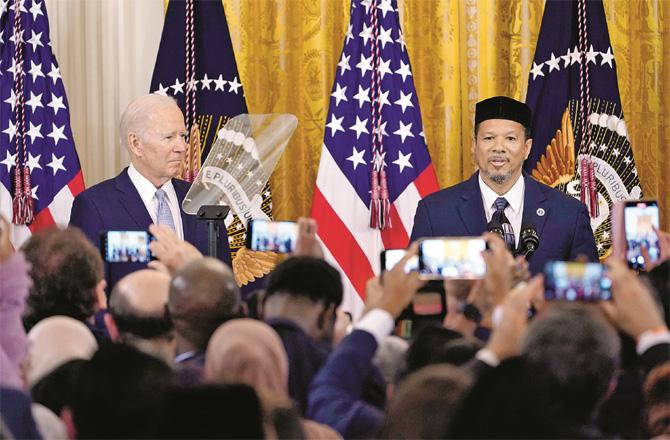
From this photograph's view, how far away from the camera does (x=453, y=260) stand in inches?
142

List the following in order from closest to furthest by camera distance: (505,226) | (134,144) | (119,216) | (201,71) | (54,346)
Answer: (54,346) < (505,226) < (119,216) < (134,144) < (201,71)

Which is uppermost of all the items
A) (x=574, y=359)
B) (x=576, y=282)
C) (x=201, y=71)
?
(x=201, y=71)

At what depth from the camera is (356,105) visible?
692 cm

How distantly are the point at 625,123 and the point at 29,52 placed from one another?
3275 mm

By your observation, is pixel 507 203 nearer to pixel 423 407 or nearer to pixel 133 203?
pixel 133 203

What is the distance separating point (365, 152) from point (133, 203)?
1.64 metres

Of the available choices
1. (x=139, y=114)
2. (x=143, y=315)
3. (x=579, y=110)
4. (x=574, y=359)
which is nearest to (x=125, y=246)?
(x=143, y=315)

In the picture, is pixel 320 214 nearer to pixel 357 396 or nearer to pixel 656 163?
pixel 656 163

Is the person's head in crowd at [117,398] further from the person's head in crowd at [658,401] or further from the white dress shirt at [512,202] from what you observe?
the white dress shirt at [512,202]

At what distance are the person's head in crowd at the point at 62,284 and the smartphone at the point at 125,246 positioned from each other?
601 mm

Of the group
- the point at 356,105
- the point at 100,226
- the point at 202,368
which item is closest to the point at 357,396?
the point at 202,368

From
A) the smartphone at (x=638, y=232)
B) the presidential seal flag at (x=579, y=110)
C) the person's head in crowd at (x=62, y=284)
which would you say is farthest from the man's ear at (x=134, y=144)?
the smartphone at (x=638, y=232)

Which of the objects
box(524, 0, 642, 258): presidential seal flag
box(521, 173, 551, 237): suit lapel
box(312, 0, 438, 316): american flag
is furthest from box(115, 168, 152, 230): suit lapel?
box(524, 0, 642, 258): presidential seal flag

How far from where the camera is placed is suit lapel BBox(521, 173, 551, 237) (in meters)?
5.74
